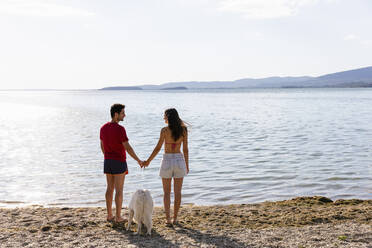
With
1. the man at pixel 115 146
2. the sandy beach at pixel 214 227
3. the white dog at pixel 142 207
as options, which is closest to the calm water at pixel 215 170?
the sandy beach at pixel 214 227

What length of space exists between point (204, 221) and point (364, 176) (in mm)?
7338

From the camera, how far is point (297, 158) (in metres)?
16.0

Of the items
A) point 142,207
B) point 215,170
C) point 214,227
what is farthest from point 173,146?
point 215,170

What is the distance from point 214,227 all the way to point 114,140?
223cm

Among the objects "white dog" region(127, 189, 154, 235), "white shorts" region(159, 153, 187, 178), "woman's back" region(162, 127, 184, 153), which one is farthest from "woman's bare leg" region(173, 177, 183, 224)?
"white dog" region(127, 189, 154, 235)

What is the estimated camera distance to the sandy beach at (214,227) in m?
5.97

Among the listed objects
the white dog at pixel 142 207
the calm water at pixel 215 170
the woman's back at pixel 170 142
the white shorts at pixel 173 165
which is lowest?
the calm water at pixel 215 170

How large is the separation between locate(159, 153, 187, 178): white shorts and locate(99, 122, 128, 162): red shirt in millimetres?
698

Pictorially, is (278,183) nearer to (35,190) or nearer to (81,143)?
(35,190)

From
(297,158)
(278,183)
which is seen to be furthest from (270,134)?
(278,183)

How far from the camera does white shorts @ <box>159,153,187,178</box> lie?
6695mm

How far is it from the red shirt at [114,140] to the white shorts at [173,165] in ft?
2.29

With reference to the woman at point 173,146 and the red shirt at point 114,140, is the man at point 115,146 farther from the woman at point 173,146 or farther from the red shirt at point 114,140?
the woman at point 173,146

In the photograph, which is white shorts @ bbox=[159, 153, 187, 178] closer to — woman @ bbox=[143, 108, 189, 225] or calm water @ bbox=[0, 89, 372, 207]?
woman @ bbox=[143, 108, 189, 225]
